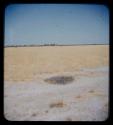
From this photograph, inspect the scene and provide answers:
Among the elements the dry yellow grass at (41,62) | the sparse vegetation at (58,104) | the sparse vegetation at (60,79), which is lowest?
the sparse vegetation at (58,104)

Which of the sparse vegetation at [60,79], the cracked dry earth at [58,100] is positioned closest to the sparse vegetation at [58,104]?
the cracked dry earth at [58,100]

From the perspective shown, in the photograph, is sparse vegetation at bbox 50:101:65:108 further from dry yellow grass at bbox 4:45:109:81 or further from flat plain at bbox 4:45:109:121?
dry yellow grass at bbox 4:45:109:81

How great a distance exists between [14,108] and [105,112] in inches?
29.8

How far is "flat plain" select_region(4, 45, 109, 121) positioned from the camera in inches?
85.7

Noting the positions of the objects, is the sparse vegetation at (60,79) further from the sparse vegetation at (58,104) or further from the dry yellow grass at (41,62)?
the sparse vegetation at (58,104)

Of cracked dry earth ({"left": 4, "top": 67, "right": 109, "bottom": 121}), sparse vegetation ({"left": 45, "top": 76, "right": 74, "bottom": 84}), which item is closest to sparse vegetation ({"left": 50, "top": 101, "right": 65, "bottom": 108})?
cracked dry earth ({"left": 4, "top": 67, "right": 109, "bottom": 121})

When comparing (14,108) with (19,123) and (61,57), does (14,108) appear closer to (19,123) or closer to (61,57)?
(19,123)

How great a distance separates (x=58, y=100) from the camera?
2262 mm

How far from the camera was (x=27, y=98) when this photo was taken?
7.54ft

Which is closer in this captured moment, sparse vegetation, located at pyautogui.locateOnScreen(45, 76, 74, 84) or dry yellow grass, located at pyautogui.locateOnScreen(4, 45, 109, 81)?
dry yellow grass, located at pyautogui.locateOnScreen(4, 45, 109, 81)

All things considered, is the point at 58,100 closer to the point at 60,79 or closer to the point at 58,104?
the point at 58,104

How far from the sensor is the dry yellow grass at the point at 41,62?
2.20 m

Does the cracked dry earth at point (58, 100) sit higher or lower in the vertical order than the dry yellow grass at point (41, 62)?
lower

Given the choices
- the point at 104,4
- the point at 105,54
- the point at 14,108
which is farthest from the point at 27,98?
the point at 104,4
